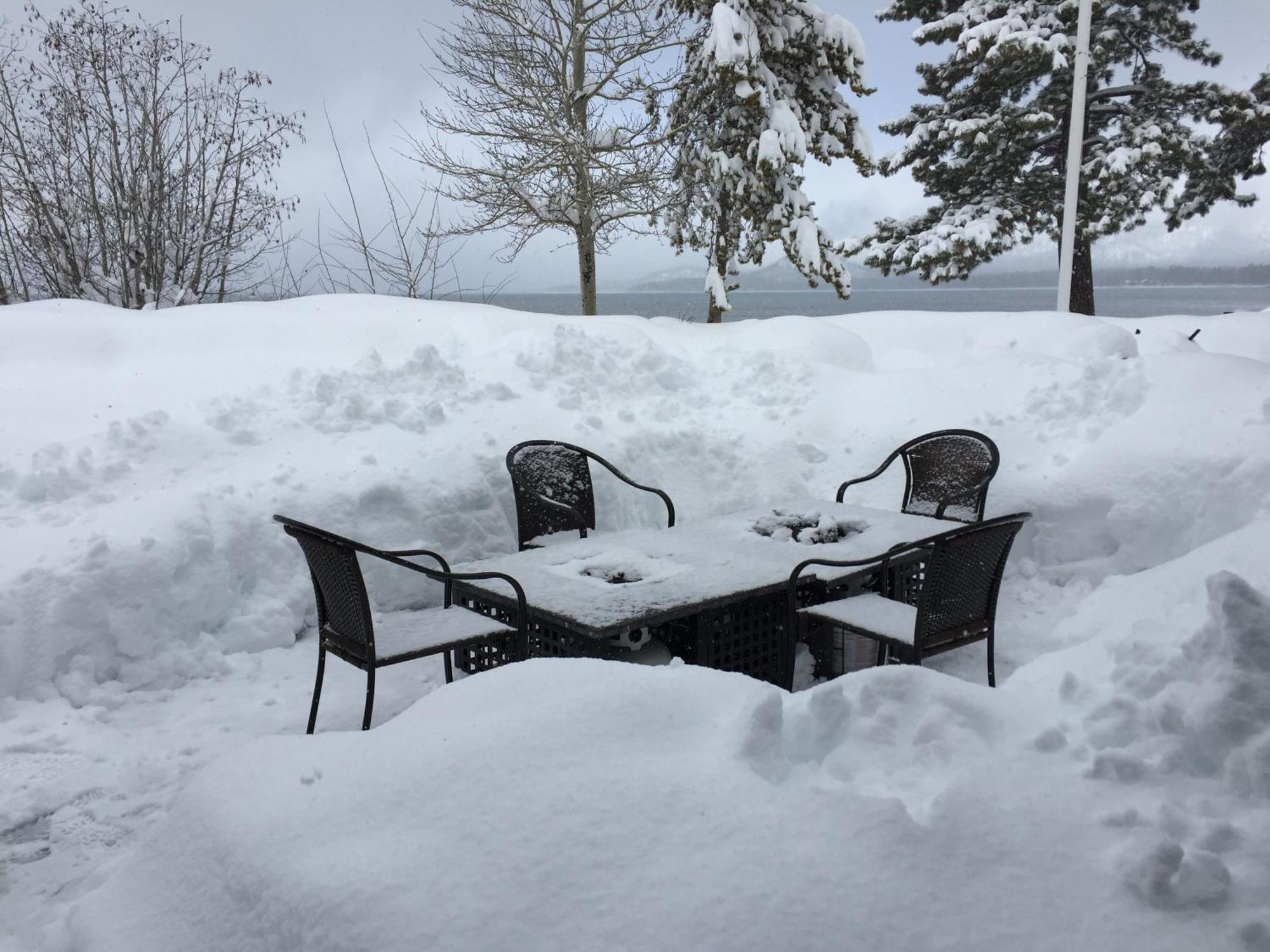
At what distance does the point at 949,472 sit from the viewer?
5988 mm

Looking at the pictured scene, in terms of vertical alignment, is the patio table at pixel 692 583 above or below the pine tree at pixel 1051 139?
below

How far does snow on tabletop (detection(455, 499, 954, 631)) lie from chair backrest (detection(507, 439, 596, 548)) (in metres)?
0.24

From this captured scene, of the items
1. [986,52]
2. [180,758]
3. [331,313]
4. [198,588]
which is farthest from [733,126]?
[180,758]

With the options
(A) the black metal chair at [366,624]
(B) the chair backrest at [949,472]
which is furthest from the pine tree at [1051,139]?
(A) the black metal chair at [366,624]

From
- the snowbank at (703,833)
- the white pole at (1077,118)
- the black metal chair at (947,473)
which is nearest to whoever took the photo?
the snowbank at (703,833)

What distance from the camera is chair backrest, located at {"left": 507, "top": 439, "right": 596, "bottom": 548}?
17.7 feet

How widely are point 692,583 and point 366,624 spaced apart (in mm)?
1376

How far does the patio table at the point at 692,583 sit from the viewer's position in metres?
3.67

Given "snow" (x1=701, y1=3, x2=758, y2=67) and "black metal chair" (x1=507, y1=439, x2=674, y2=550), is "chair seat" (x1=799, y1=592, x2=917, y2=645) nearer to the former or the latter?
"black metal chair" (x1=507, y1=439, x2=674, y2=550)

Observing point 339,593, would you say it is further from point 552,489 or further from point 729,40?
point 729,40

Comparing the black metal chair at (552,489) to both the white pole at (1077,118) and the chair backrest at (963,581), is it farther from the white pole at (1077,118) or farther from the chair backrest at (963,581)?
the white pole at (1077,118)

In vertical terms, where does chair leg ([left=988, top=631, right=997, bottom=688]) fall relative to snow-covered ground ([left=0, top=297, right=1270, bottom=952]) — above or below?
below

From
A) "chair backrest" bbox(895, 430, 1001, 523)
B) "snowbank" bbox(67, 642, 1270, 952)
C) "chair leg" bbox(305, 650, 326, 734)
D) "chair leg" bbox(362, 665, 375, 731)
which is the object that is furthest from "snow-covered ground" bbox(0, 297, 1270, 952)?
"chair leg" bbox(362, 665, 375, 731)

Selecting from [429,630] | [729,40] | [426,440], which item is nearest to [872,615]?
[429,630]
